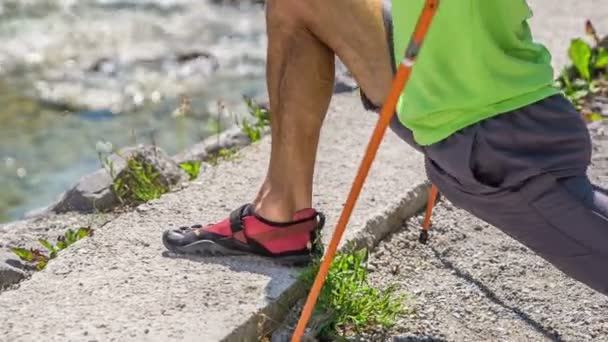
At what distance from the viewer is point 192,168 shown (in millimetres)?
4863

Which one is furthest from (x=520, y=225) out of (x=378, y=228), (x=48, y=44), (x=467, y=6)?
(x=48, y=44)

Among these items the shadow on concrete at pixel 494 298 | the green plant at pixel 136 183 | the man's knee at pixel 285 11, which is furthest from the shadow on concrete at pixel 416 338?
the green plant at pixel 136 183

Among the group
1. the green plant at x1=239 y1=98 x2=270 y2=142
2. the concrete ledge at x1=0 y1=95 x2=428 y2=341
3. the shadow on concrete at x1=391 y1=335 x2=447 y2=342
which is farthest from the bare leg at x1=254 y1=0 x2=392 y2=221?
the green plant at x1=239 y1=98 x2=270 y2=142

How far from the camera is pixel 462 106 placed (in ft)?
10.1

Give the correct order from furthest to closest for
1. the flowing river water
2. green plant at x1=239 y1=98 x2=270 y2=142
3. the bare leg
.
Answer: the flowing river water < green plant at x1=239 y1=98 x2=270 y2=142 < the bare leg

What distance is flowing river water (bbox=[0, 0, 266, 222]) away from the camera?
249 inches

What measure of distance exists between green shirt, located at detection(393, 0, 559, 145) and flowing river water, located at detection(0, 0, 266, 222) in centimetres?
308

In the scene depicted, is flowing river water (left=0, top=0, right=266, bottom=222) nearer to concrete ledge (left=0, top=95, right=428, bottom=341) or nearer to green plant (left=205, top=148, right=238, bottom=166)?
green plant (left=205, top=148, right=238, bottom=166)

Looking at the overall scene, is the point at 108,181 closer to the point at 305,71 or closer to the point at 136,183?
Result: the point at 136,183

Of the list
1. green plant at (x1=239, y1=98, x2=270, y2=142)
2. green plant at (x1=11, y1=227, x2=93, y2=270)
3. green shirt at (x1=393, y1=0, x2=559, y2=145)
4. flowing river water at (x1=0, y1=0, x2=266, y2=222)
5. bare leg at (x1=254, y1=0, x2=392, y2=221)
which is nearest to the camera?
green shirt at (x1=393, y1=0, x2=559, y2=145)

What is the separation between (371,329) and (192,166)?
157 centimetres

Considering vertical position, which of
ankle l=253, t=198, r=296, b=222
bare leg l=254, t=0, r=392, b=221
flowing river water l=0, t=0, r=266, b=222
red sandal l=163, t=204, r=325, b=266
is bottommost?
flowing river water l=0, t=0, r=266, b=222

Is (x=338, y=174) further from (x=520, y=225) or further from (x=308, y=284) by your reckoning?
(x=520, y=225)

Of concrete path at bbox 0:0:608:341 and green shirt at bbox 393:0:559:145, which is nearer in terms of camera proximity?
green shirt at bbox 393:0:559:145
